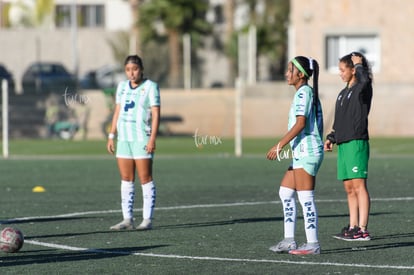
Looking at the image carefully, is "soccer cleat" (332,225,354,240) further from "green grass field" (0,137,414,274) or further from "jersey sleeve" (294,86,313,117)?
"jersey sleeve" (294,86,313,117)

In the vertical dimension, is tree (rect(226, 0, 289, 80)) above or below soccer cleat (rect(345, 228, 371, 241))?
above

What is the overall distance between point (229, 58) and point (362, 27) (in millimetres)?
21978

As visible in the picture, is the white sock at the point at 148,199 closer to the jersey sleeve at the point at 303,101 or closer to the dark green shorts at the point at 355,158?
the dark green shorts at the point at 355,158

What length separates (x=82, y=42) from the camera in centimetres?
6919

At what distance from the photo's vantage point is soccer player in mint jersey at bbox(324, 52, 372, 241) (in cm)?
1391

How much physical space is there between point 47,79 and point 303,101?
133ft

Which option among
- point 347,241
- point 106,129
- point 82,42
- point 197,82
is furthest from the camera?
point 82,42

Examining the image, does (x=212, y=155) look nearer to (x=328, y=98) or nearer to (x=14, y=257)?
(x=328, y=98)

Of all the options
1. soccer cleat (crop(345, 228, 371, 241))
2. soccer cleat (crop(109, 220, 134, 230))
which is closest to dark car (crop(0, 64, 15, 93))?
soccer cleat (crop(109, 220, 134, 230))

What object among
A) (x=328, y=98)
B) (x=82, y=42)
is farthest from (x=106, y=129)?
(x=82, y=42)

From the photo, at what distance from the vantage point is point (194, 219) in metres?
16.4

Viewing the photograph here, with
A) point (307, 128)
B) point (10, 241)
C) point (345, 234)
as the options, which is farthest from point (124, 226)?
point (307, 128)

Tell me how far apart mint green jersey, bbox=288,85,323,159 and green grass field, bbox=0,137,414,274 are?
3.52ft

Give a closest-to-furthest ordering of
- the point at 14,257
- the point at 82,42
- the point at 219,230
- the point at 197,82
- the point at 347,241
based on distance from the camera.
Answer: the point at 14,257 → the point at 347,241 → the point at 219,230 → the point at 197,82 → the point at 82,42
